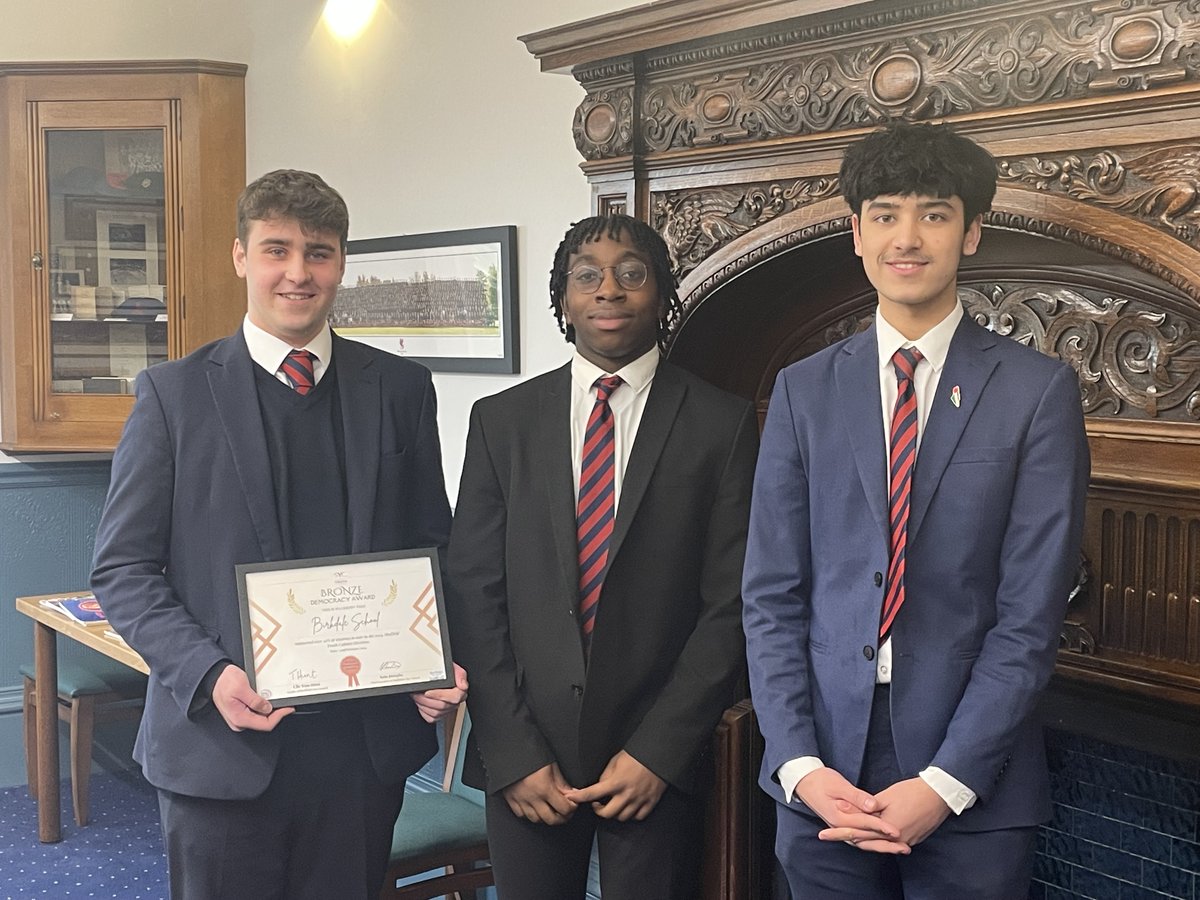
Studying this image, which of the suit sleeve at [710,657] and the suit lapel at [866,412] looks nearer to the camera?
the suit lapel at [866,412]

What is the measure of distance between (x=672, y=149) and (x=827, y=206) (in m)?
0.43

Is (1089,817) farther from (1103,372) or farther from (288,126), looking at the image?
(288,126)

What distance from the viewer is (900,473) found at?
1.80m

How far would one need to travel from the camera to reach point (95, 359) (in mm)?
4551

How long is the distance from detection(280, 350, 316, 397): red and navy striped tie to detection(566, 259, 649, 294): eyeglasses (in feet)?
1.54

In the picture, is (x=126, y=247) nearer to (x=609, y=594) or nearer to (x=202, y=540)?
(x=202, y=540)

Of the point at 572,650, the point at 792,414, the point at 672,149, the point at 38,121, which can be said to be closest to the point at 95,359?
the point at 38,121

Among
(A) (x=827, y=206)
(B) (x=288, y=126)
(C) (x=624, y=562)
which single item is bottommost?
(C) (x=624, y=562)

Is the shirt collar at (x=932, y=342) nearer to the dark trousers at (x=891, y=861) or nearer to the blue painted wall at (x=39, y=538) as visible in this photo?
the dark trousers at (x=891, y=861)

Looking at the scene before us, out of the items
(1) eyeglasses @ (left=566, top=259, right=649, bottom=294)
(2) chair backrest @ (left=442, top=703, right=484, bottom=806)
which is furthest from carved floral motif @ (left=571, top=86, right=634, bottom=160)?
(2) chair backrest @ (left=442, top=703, right=484, bottom=806)

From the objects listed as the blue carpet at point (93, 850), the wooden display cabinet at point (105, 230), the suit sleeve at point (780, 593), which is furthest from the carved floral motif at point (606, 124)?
the blue carpet at point (93, 850)

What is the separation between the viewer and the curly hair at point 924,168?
1803 millimetres

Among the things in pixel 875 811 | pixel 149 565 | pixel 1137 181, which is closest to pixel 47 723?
pixel 149 565

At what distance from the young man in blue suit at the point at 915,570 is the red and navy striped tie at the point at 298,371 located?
30.1 inches
